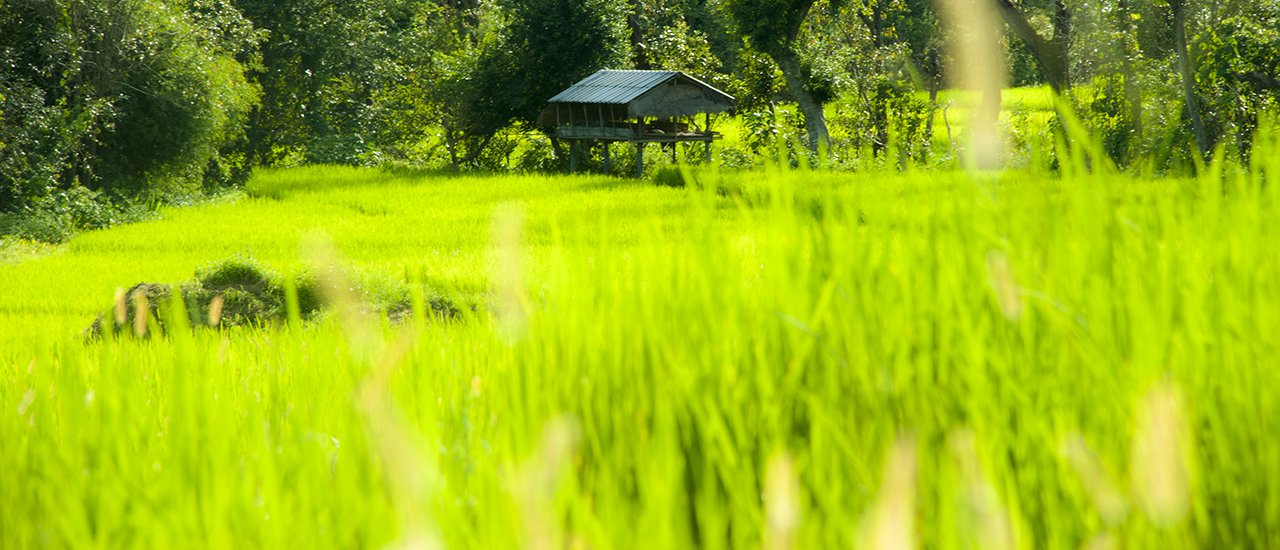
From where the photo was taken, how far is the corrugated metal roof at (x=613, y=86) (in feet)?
70.8

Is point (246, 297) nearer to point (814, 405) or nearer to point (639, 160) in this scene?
point (814, 405)

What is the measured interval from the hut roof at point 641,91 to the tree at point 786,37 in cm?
132

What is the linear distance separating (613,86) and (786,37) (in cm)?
358

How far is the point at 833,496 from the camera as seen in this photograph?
4.24ft

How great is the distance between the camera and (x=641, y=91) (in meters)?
21.4

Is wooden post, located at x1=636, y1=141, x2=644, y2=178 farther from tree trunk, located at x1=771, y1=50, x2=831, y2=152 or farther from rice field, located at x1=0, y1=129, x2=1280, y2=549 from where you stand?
rice field, located at x1=0, y1=129, x2=1280, y2=549

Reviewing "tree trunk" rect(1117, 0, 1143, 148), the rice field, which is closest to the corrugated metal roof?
"tree trunk" rect(1117, 0, 1143, 148)

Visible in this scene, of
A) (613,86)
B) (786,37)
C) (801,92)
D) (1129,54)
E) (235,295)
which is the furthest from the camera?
(801,92)

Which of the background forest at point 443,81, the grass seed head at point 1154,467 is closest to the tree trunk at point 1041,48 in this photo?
the background forest at point 443,81

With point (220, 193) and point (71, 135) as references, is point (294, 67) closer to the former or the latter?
point (220, 193)

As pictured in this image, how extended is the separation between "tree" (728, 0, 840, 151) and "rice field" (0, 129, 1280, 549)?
20.9 metres

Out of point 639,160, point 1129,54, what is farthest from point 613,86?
point 1129,54

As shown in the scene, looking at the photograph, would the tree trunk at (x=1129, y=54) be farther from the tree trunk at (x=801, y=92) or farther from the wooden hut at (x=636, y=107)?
the wooden hut at (x=636, y=107)

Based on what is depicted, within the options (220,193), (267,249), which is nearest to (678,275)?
(267,249)
